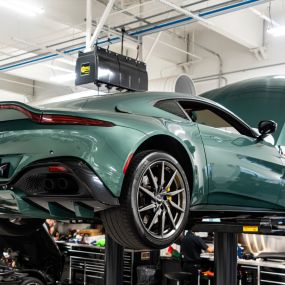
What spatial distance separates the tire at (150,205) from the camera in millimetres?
2471

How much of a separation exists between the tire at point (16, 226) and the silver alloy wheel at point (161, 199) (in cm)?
168

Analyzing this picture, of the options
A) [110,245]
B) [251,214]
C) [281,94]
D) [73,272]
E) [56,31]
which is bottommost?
[73,272]

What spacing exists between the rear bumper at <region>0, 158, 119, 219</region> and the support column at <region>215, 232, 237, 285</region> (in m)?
1.85

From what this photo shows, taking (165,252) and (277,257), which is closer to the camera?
(277,257)

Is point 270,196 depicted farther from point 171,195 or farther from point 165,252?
point 165,252

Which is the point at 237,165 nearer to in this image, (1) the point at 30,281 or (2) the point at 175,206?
(2) the point at 175,206

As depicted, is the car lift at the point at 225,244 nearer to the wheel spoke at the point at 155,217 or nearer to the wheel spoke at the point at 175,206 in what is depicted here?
the wheel spoke at the point at 175,206

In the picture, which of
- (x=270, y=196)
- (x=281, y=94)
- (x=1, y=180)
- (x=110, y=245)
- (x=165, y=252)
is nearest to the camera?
(x=1, y=180)

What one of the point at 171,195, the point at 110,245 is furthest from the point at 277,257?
the point at 171,195

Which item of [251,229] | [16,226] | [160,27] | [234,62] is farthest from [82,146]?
[234,62]

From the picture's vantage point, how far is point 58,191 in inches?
98.3

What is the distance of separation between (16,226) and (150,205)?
71.6 inches

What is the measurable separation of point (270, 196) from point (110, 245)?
1.66 meters

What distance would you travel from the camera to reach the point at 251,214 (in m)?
3.71
